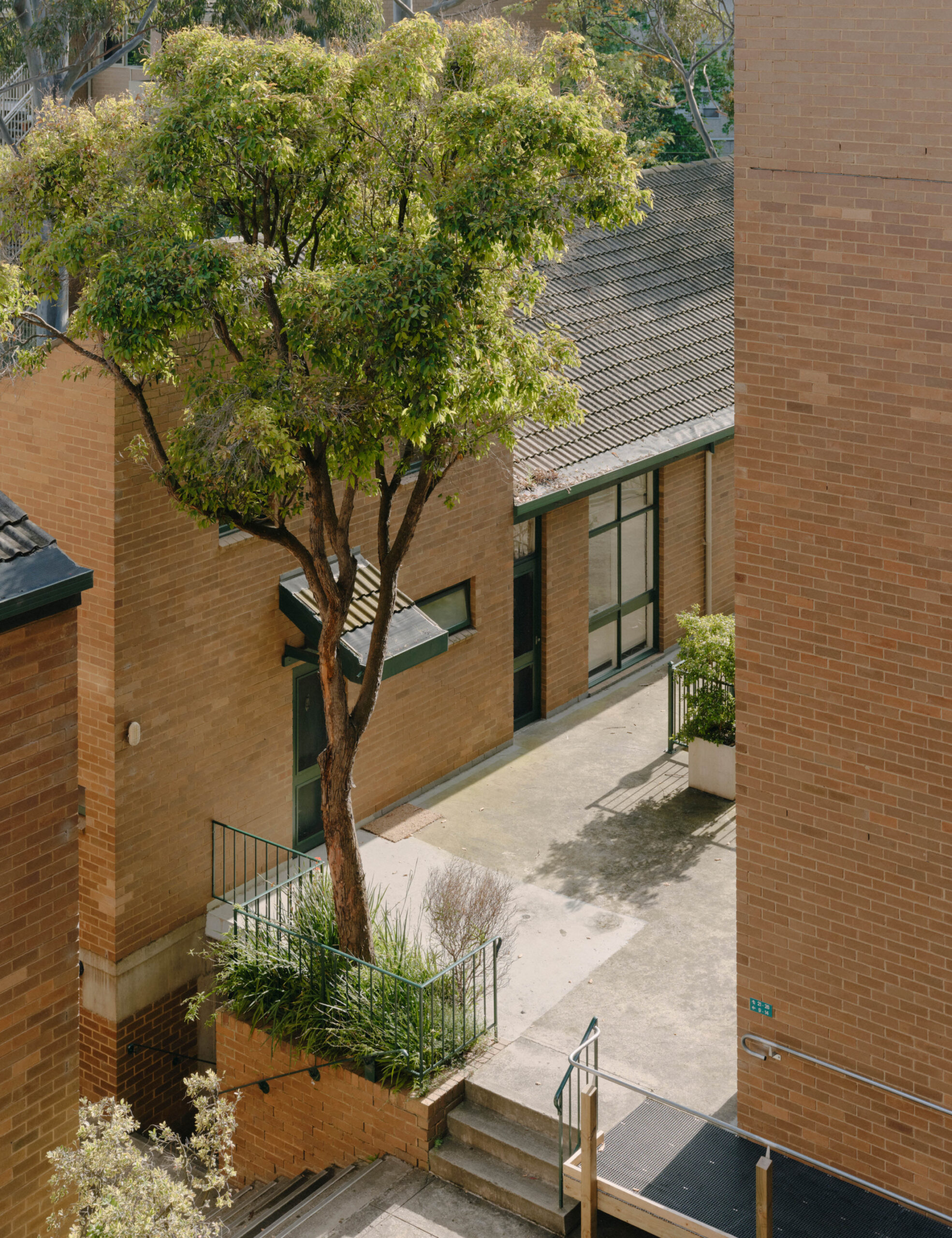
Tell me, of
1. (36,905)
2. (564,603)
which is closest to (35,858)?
(36,905)

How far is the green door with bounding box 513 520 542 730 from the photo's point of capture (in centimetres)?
1852

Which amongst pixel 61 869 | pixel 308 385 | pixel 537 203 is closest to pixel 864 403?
pixel 537 203

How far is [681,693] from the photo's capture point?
18344mm

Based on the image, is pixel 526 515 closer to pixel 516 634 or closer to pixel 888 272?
pixel 516 634

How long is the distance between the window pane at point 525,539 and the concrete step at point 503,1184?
8455 mm

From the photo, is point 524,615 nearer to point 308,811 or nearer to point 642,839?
point 642,839

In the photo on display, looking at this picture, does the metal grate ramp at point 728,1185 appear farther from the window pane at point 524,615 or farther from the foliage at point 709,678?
the window pane at point 524,615

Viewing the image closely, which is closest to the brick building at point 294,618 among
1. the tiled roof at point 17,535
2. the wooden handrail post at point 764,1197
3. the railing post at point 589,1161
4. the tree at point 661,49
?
the tiled roof at point 17,535

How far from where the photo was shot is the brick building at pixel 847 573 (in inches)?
353

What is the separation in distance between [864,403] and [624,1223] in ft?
20.5

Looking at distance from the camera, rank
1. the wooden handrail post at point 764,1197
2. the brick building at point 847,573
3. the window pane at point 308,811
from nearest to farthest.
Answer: the brick building at point 847,573
the wooden handrail post at point 764,1197
the window pane at point 308,811

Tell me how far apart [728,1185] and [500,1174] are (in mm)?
1900

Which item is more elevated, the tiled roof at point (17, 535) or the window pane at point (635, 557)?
the tiled roof at point (17, 535)

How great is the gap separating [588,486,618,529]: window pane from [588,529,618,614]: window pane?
168 mm
